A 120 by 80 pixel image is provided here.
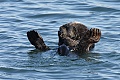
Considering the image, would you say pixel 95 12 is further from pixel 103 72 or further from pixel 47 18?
pixel 103 72

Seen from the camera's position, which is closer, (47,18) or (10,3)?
(47,18)

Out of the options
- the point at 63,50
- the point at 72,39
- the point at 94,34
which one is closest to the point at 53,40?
the point at 72,39

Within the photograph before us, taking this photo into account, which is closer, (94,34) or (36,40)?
(94,34)

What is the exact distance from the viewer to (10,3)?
53.6ft

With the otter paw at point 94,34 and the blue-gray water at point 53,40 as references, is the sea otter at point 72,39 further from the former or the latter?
the blue-gray water at point 53,40

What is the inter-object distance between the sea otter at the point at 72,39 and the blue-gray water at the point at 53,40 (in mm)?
159

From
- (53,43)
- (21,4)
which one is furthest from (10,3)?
(53,43)

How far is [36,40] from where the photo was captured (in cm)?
1072

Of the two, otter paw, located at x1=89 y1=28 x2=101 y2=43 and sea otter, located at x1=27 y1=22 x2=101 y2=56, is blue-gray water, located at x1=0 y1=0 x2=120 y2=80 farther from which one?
otter paw, located at x1=89 y1=28 x2=101 y2=43

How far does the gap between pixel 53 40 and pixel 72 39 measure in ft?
4.29

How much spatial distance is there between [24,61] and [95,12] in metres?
5.19

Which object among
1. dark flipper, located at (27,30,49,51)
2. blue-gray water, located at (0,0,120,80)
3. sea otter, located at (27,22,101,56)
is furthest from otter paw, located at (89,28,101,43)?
dark flipper, located at (27,30,49,51)

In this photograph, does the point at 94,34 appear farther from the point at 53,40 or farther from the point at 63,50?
the point at 53,40

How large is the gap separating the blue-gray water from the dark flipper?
16 centimetres
